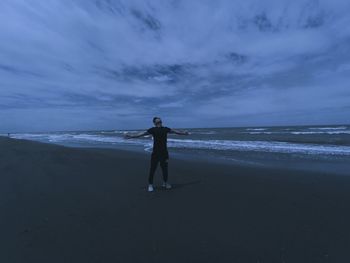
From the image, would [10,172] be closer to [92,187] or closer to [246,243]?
[92,187]

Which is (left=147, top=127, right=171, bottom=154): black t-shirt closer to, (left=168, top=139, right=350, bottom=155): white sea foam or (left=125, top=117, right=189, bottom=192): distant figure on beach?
(left=125, top=117, right=189, bottom=192): distant figure on beach

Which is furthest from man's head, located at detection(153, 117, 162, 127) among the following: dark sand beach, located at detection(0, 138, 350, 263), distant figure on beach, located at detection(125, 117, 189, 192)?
dark sand beach, located at detection(0, 138, 350, 263)

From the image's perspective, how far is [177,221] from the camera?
4203 mm

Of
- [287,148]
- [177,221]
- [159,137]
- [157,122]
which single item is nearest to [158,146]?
[159,137]

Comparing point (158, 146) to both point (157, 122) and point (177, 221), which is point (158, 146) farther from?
point (177, 221)

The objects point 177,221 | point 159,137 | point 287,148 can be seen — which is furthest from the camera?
point 287,148

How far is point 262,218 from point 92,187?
441 centimetres

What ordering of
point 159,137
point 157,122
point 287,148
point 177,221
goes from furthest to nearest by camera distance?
point 287,148 < point 157,122 < point 159,137 < point 177,221

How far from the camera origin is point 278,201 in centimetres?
519

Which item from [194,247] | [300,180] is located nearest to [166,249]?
[194,247]

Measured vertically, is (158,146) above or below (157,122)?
below

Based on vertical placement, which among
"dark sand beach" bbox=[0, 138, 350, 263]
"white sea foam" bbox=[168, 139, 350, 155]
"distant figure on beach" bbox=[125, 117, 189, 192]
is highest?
"distant figure on beach" bbox=[125, 117, 189, 192]

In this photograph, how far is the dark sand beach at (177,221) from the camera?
3170 millimetres

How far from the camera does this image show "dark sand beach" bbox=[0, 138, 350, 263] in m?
3.17
